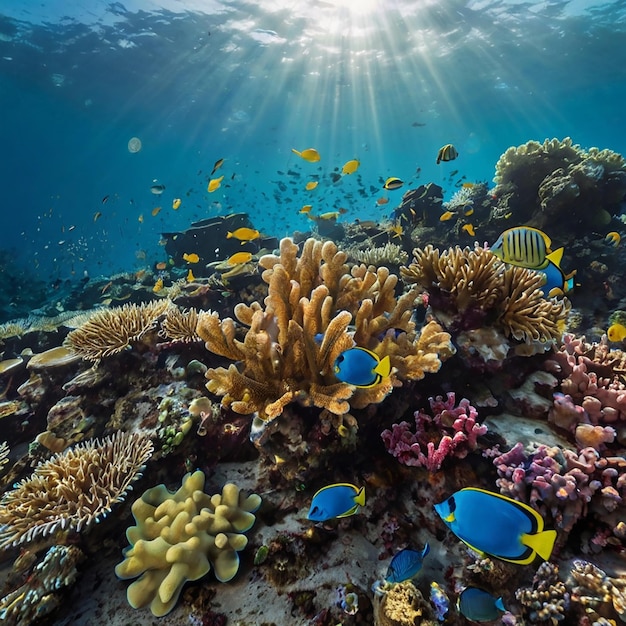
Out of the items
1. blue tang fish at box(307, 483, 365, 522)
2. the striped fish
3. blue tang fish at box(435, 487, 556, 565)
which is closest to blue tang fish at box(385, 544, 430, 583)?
blue tang fish at box(307, 483, 365, 522)

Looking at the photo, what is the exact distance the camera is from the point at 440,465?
2666mm

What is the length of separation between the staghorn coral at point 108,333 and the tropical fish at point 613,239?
854cm

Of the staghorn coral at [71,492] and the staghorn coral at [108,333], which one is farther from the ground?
the staghorn coral at [108,333]

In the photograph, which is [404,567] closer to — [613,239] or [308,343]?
[308,343]

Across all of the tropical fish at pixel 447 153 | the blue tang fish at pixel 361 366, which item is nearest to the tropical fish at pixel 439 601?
the blue tang fish at pixel 361 366

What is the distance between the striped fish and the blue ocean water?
12.1 m

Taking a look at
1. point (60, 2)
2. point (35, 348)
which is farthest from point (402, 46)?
point (35, 348)

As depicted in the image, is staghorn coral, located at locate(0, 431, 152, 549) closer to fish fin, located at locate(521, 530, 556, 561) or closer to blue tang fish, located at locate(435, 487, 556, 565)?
blue tang fish, located at locate(435, 487, 556, 565)

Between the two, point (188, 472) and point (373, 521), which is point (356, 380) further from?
point (188, 472)

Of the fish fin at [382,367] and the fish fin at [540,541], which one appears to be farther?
the fish fin at [382,367]

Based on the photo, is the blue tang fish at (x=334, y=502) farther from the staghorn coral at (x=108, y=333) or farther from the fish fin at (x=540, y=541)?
the staghorn coral at (x=108, y=333)

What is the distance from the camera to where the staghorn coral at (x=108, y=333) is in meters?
4.09

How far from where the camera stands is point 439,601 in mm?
2170

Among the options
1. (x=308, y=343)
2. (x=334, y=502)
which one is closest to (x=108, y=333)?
(x=308, y=343)
